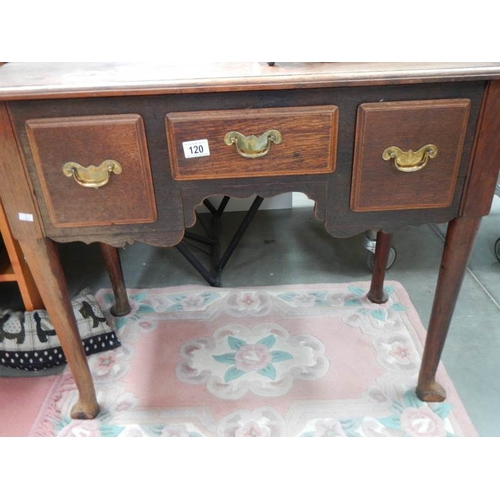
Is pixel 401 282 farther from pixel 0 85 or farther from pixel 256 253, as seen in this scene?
pixel 0 85

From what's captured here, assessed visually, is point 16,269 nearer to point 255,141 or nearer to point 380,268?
point 255,141

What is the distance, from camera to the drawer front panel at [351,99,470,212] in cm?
77

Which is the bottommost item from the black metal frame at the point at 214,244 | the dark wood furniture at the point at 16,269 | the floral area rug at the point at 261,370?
the floral area rug at the point at 261,370

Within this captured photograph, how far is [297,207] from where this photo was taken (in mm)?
2076

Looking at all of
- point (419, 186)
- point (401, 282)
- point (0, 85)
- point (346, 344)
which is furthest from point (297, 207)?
point (0, 85)

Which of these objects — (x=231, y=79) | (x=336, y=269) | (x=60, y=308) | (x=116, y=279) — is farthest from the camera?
(x=336, y=269)

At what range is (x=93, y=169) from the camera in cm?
79

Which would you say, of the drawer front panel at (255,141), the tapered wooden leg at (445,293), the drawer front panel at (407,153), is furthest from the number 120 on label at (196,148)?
the tapered wooden leg at (445,293)

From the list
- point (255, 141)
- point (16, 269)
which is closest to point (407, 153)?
point (255, 141)

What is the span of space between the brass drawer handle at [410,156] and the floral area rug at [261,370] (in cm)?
59

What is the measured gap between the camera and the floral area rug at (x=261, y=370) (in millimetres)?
1086

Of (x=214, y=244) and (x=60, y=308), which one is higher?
(x=60, y=308)

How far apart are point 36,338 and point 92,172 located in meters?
0.63

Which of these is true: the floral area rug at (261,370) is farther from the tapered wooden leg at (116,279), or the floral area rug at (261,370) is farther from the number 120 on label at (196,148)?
the number 120 on label at (196,148)
